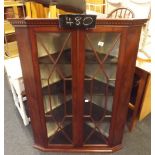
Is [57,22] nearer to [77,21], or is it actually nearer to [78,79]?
[77,21]

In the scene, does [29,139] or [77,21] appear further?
[29,139]

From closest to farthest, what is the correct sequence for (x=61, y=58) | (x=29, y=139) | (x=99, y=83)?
(x=61, y=58)
(x=99, y=83)
(x=29, y=139)

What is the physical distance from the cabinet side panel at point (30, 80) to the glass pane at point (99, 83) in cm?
36

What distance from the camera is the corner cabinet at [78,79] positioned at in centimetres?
111

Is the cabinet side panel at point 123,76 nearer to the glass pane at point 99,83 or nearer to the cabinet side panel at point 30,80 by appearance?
the glass pane at point 99,83

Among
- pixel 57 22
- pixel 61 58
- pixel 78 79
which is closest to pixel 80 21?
pixel 57 22

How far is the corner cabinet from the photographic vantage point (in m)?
1.11

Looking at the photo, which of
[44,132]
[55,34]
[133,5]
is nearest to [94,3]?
[133,5]

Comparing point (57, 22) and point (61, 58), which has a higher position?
point (57, 22)

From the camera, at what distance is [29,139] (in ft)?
5.90

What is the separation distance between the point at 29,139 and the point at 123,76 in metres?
1.14

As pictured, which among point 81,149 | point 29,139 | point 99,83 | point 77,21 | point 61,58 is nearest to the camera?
point 77,21

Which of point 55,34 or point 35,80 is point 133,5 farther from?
point 35,80

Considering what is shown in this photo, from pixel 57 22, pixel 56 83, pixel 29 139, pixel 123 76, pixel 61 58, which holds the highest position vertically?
pixel 57 22
